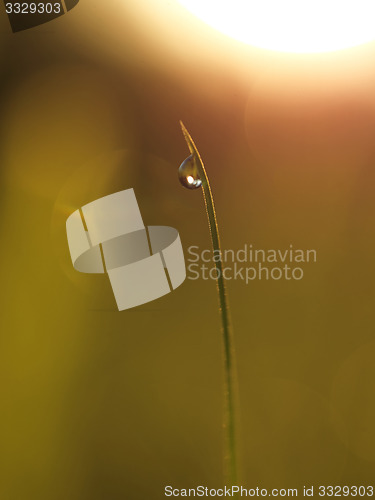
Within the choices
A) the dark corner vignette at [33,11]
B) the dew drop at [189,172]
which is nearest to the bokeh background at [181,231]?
the dark corner vignette at [33,11]

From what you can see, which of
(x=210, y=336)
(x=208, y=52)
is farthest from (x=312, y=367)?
(x=208, y=52)

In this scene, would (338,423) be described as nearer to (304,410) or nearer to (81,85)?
(304,410)

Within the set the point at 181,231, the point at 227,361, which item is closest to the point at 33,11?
the point at 181,231

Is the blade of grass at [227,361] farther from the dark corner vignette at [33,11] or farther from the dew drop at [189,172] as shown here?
the dark corner vignette at [33,11]

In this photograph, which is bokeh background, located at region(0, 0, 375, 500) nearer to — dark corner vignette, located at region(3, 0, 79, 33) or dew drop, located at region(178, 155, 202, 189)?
dark corner vignette, located at region(3, 0, 79, 33)

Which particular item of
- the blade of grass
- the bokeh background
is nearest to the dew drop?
the blade of grass

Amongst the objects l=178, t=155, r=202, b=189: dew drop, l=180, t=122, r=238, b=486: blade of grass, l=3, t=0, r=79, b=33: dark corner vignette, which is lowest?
l=180, t=122, r=238, b=486: blade of grass

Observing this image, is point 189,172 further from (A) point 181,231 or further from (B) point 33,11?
(B) point 33,11

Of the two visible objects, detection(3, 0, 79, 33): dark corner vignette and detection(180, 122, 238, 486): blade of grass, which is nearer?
detection(180, 122, 238, 486): blade of grass
